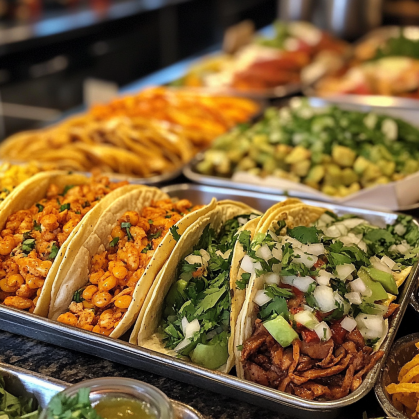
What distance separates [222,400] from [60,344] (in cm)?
57

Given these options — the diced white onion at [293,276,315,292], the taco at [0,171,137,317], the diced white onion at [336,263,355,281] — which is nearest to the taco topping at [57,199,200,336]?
the taco at [0,171,137,317]

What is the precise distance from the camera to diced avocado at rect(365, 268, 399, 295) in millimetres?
1762

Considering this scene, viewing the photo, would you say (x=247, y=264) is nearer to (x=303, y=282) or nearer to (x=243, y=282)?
(x=243, y=282)

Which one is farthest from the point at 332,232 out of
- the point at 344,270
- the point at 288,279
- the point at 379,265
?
the point at 288,279

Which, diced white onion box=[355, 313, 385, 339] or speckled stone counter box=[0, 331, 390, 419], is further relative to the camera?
diced white onion box=[355, 313, 385, 339]

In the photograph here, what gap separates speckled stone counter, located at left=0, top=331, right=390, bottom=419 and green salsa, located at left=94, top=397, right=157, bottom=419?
301 mm

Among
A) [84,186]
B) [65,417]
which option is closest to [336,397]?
[65,417]

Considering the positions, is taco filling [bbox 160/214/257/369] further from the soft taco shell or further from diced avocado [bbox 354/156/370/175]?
diced avocado [bbox 354/156/370/175]

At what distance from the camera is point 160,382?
1.61 m

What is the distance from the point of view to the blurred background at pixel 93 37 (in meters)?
5.92

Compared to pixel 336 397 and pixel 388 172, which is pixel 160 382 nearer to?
pixel 336 397

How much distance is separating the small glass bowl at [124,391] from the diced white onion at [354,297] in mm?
684

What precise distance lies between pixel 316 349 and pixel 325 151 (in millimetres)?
1738

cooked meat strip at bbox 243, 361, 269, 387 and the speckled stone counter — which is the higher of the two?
cooked meat strip at bbox 243, 361, 269, 387
